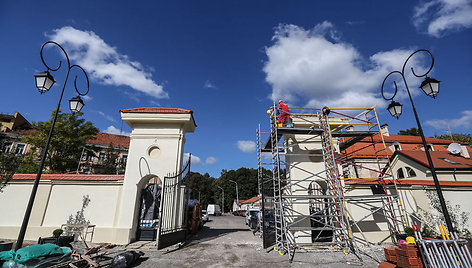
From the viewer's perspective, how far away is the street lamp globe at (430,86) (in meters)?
6.33

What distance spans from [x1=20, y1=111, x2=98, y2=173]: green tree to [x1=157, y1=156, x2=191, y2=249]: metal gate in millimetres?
18101

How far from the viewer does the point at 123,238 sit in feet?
28.4

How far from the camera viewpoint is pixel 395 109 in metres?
7.86

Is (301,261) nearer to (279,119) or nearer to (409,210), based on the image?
(279,119)

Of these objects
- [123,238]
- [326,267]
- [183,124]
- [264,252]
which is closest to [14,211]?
[123,238]

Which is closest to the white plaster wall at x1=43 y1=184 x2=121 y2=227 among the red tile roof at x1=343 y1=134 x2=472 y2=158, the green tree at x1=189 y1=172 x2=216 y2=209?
the red tile roof at x1=343 y1=134 x2=472 y2=158

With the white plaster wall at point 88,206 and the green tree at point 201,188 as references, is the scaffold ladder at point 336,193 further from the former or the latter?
the green tree at point 201,188

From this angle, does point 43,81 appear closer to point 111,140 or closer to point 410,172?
point 410,172

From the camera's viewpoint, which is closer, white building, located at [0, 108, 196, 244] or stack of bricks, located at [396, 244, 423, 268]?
stack of bricks, located at [396, 244, 423, 268]

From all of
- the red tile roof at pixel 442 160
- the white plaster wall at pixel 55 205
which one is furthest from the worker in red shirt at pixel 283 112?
the red tile roof at pixel 442 160

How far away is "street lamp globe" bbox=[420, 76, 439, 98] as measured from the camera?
633 centimetres

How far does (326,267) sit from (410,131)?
147ft

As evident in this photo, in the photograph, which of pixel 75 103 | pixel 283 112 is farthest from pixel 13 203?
pixel 283 112

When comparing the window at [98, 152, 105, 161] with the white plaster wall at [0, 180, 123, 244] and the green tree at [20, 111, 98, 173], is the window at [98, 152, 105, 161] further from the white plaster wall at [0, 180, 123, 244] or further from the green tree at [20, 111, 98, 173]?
the white plaster wall at [0, 180, 123, 244]
